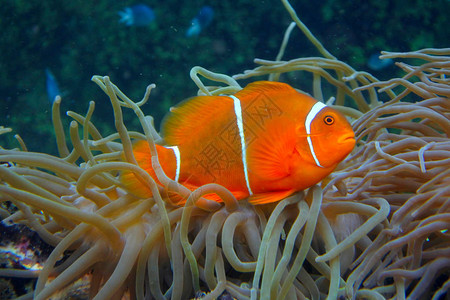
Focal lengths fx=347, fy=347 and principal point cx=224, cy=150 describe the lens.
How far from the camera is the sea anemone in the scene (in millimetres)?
868

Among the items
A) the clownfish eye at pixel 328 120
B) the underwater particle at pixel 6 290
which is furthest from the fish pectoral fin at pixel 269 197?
the underwater particle at pixel 6 290

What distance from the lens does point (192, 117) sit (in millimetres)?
1069

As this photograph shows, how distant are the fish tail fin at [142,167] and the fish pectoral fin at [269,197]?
0.93ft

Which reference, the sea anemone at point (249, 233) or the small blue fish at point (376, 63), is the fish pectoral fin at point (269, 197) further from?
the small blue fish at point (376, 63)

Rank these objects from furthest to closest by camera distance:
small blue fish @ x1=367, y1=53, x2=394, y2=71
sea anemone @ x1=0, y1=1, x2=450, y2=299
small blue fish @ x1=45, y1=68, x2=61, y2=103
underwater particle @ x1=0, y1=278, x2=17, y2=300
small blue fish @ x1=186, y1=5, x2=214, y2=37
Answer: small blue fish @ x1=45, y1=68, x2=61, y2=103
small blue fish @ x1=186, y1=5, x2=214, y2=37
small blue fish @ x1=367, y1=53, x2=394, y2=71
underwater particle @ x1=0, y1=278, x2=17, y2=300
sea anemone @ x1=0, y1=1, x2=450, y2=299

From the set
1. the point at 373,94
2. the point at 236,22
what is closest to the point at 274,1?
the point at 236,22

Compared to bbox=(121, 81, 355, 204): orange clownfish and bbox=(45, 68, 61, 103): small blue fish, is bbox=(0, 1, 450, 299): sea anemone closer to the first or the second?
bbox=(121, 81, 355, 204): orange clownfish

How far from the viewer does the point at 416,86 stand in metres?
1.18

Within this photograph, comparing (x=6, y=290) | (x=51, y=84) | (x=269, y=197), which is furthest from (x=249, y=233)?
(x=51, y=84)

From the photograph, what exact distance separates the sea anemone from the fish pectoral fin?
17 mm

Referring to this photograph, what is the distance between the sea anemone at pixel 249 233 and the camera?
2.85ft

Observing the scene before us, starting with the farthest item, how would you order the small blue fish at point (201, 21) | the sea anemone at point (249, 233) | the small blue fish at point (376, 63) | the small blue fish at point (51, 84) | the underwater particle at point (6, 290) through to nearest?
the small blue fish at point (51, 84), the small blue fish at point (201, 21), the small blue fish at point (376, 63), the underwater particle at point (6, 290), the sea anemone at point (249, 233)

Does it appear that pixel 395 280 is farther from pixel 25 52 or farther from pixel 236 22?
pixel 25 52

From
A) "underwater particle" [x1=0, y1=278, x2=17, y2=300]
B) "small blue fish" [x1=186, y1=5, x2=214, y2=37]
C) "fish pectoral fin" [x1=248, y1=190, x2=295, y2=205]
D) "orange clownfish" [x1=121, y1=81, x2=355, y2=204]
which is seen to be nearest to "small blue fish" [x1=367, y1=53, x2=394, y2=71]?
"small blue fish" [x1=186, y1=5, x2=214, y2=37]
